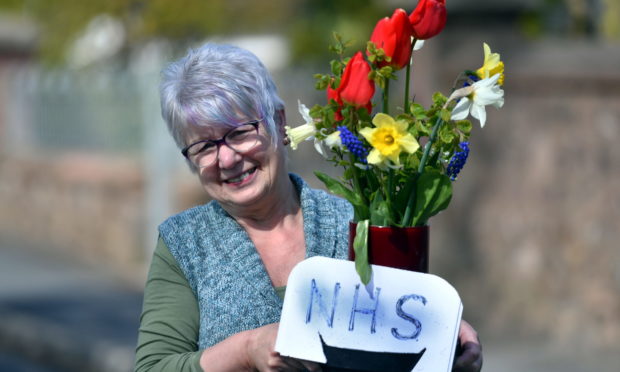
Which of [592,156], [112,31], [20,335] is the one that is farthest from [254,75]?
[112,31]

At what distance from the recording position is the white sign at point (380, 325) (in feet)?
7.14

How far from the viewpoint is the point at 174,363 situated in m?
2.42

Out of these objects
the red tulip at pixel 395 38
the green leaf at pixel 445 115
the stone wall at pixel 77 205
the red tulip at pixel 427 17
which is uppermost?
the red tulip at pixel 427 17

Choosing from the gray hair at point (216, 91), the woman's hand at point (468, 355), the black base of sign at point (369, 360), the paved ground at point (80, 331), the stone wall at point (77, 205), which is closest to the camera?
the black base of sign at point (369, 360)

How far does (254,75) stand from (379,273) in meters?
0.60

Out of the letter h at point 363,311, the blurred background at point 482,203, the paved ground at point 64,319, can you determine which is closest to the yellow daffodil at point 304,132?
the letter h at point 363,311

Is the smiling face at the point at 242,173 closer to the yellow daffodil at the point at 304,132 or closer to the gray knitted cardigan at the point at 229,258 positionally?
the gray knitted cardigan at the point at 229,258

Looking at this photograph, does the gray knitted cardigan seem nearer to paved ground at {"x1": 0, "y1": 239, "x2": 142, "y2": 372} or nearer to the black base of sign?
the black base of sign

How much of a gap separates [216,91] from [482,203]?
17.2ft

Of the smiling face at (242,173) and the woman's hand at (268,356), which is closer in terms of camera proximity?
the woman's hand at (268,356)

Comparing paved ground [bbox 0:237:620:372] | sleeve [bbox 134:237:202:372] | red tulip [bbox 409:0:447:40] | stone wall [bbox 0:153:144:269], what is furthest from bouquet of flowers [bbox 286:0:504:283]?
stone wall [bbox 0:153:144:269]

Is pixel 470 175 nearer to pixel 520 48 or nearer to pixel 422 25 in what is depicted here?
pixel 520 48

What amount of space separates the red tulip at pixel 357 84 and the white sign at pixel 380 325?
1.10ft

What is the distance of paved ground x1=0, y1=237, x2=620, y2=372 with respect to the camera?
677 centimetres
